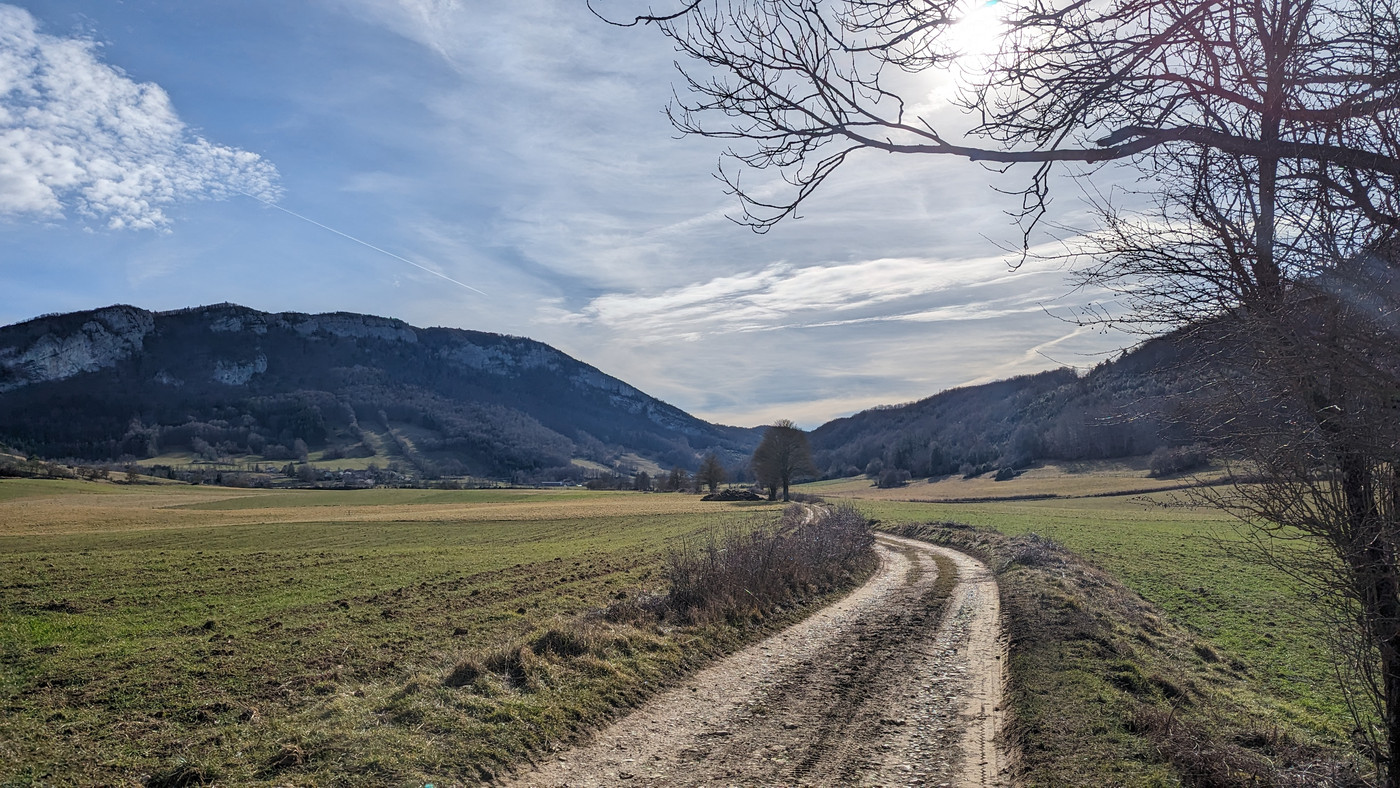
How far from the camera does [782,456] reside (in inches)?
3474

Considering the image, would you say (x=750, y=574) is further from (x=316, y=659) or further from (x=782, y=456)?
(x=782, y=456)

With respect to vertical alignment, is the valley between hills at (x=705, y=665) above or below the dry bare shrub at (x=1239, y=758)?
below

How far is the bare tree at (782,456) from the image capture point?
88.2 m

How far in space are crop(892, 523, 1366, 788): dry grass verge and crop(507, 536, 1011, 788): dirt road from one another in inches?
21.9

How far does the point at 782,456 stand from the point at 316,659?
7696 cm

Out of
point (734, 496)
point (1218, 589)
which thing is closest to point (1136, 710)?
point (1218, 589)

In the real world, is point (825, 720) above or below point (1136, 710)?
below

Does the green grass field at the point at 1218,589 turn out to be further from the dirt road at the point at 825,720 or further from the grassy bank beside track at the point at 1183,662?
the dirt road at the point at 825,720

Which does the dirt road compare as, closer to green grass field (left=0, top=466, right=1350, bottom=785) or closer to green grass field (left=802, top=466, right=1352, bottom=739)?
green grass field (left=0, top=466, right=1350, bottom=785)

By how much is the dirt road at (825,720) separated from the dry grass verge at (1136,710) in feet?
1.82

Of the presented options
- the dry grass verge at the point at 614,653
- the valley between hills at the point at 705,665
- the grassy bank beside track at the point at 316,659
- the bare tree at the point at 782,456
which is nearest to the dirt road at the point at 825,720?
the valley between hills at the point at 705,665

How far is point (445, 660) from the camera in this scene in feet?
39.3

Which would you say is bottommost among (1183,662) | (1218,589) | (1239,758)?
(1218,589)

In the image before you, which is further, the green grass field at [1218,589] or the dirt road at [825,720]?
the green grass field at [1218,589]
